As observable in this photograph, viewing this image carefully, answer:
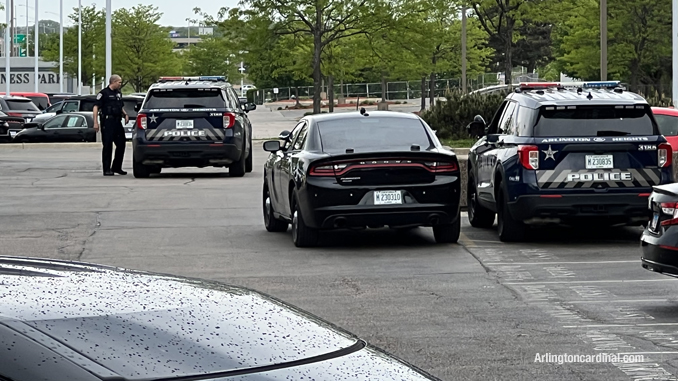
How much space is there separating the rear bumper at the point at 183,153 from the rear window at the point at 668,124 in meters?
7.99

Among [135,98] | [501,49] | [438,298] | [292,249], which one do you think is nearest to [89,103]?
[135,98]

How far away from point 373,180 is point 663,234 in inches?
166

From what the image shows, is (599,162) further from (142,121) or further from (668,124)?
(142,121)

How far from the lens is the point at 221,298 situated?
3422 millimetres

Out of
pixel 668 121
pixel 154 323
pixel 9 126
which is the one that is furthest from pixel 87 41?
pixel 154 323

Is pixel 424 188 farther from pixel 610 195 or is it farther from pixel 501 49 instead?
pixel 501 49

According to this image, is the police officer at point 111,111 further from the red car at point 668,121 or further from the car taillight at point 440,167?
the car taillight at point 440,167

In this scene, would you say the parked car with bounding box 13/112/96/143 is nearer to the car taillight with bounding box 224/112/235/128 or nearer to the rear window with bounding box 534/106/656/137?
the car taillight with bounding box 224/112/235/128

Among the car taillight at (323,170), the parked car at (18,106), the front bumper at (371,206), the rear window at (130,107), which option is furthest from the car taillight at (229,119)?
the parked car at (18,106)

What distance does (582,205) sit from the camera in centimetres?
1323

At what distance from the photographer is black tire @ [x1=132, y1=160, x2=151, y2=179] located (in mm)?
24009

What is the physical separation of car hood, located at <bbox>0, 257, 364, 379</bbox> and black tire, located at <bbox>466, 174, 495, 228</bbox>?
39.3ft

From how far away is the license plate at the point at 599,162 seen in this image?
43.7 ft

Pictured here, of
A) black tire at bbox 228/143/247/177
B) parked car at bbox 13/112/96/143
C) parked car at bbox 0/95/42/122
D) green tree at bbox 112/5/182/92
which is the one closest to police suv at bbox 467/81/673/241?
black tire at bbox 228/143/247/177
